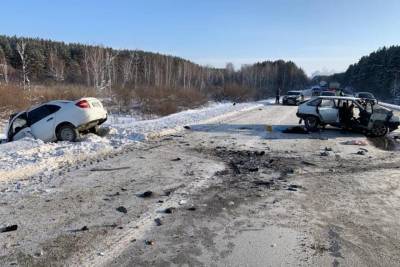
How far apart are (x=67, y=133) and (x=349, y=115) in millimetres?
11786

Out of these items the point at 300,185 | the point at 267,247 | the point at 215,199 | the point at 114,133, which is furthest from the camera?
the point at 114,133

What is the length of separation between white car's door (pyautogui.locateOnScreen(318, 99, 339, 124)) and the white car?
10.2 meters

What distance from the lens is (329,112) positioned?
62.1 feet

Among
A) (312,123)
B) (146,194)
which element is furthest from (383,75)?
(146,194)

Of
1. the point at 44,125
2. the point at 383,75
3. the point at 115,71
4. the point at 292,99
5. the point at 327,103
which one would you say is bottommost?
the point at 292,99

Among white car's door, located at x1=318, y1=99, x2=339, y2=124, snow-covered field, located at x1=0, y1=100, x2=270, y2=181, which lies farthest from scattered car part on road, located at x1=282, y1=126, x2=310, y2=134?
snow-covered field, located at x1=0, y1=100, x2=270, y2=181

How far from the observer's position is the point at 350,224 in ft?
20.4

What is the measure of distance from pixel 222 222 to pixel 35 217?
8.97 ft

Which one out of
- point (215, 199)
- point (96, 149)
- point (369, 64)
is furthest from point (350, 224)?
point (369, 64)

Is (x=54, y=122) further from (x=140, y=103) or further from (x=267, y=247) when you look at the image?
(x=140, y=103)

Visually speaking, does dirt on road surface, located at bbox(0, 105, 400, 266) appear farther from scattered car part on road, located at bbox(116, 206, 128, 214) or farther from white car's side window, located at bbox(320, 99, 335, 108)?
white car's side window, located at bbox(320, 99, 335, 108)

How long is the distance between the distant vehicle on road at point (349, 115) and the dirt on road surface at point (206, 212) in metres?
6.18

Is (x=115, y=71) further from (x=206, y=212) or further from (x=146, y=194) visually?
(x=206, y=212)

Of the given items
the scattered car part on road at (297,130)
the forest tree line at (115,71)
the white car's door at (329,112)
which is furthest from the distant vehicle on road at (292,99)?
the scattered car part on road at (297,130)
